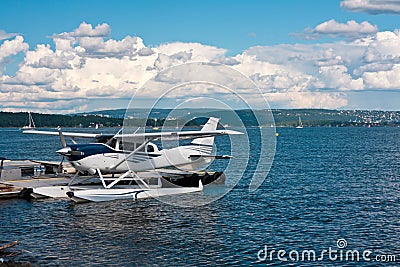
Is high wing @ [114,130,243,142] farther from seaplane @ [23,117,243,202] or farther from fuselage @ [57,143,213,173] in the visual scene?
fuselage @ [57,143,213,173]

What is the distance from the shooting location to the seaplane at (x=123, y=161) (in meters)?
24.5

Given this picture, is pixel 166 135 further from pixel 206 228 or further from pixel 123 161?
pixel 206 228

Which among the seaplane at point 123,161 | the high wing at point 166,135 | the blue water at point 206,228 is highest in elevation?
the high wing at point 166,135

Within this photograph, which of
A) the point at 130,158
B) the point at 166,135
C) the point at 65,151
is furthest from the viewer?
the point at 130,158

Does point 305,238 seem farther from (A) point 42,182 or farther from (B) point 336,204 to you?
(A) point 42,182

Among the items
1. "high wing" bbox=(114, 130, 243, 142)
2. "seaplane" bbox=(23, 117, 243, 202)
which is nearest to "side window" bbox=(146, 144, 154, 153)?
"seaplane" bbox=(23, 117, 243, 202)

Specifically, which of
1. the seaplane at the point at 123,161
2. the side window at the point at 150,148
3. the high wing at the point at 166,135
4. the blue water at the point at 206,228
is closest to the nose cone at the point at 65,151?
the seaplane at the point at 123,161

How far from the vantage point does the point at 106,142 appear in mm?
25828

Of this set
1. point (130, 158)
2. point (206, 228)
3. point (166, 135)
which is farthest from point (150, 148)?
point (206, 228)

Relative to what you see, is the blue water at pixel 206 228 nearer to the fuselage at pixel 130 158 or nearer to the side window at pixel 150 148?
the fuselage at pixel 130 158

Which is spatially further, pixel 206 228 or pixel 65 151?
pixel 65 151

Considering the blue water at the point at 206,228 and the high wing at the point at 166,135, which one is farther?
the high wing at the point at 166,135

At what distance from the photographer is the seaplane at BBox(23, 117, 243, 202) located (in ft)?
80.5

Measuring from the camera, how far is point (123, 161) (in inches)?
1024
